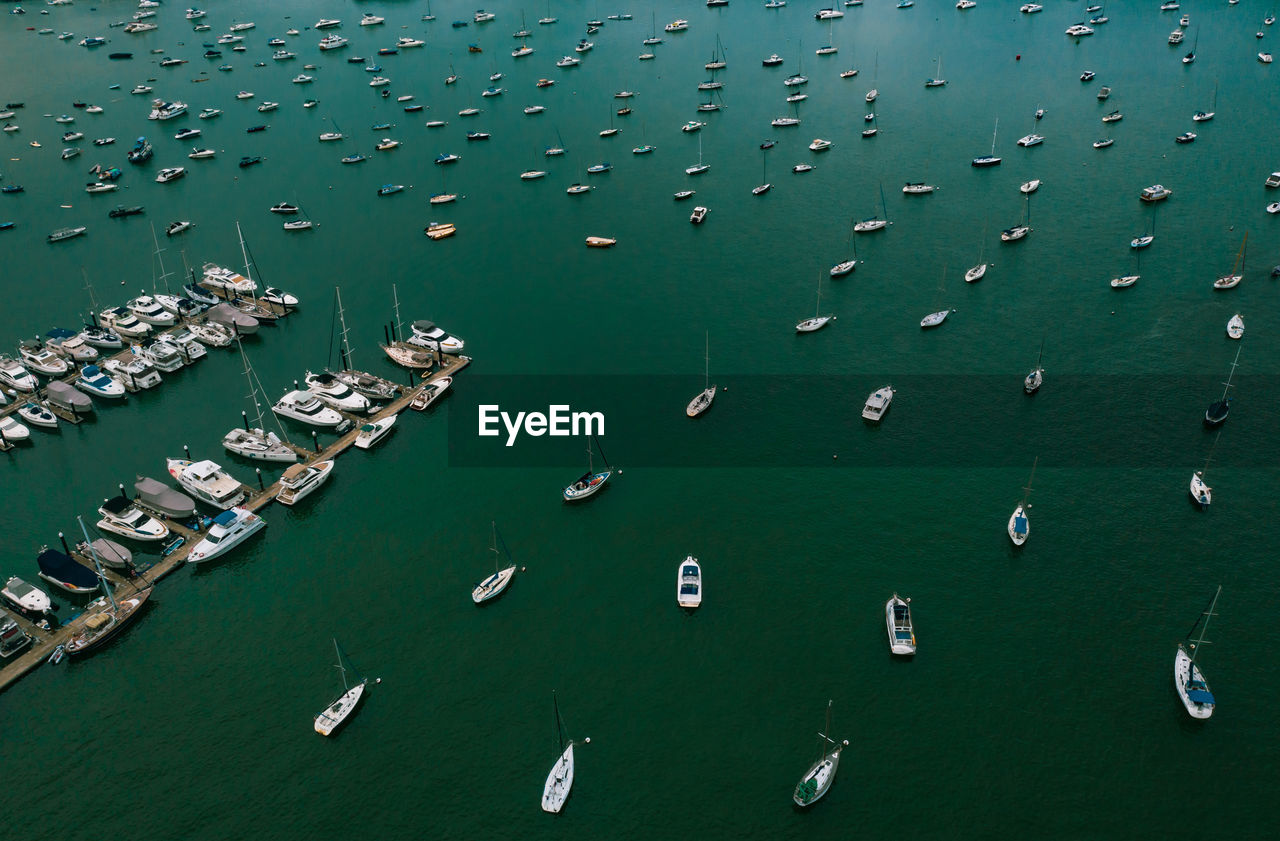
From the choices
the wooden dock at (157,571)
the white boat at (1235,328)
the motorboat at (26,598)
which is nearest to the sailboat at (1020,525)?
the white boat at (1235,328)

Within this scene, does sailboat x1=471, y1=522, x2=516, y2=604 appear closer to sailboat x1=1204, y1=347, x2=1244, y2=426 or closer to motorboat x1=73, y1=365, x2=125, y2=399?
motorboat x1=73, y1=365, x2=125, y2=399

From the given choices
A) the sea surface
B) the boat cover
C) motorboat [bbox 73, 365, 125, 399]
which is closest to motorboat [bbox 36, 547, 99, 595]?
the boat cover

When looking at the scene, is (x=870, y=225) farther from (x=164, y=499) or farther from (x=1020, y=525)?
(x=164, y=499)

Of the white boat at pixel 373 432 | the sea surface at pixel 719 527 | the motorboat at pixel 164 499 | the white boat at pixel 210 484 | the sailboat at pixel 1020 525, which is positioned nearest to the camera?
the sea surface at pixel 719 527

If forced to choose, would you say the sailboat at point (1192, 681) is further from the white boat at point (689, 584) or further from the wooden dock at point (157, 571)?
the wooden dock at point (157, 571)

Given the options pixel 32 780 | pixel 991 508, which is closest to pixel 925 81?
pixel 991 508

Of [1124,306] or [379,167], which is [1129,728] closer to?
[1124,306]

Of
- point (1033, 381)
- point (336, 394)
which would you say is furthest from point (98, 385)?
point (1033, 381)
